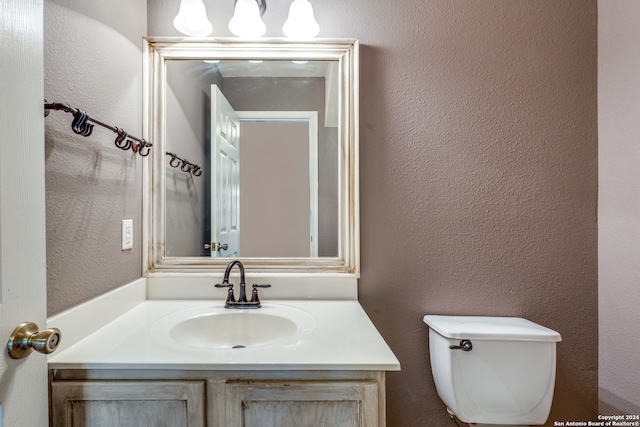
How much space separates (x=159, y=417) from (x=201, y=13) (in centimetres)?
133

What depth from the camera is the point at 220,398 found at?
0.74 meters

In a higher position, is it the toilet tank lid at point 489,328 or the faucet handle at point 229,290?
the faucet handle at point 229,290

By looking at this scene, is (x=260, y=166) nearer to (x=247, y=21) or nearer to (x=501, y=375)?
(x=247, y=21)

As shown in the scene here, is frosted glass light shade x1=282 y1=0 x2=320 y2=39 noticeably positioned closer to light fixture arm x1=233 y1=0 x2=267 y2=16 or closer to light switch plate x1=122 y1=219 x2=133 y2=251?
light fixture arm x1=233 y1=0 x2=267 y2=16

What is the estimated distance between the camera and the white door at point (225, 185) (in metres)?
1.29

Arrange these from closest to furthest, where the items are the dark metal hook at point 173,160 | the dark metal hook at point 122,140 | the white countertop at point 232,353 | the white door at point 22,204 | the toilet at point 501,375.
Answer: the white door at point 22,204 → the white countertop at point 232,353 → the dark metal hook at point 122,140 → the toilet at point 501,375 → the dark metal hook at point 173,160

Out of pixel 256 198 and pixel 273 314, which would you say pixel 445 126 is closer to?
pixel 256 198

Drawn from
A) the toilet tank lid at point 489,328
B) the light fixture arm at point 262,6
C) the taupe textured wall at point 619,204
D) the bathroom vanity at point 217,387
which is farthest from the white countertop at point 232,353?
the light fixture arm at point 262,6

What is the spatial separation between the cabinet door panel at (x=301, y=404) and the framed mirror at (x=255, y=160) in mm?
555

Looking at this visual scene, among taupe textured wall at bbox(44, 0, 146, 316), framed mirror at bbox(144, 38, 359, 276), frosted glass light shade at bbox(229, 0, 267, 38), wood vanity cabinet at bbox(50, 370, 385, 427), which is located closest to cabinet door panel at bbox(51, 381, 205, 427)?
wood vanity cabinet at bbox(50, 370, 385, 427)

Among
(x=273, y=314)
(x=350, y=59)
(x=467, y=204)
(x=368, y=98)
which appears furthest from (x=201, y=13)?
(x=467, y=204)

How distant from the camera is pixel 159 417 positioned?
2.42 feet

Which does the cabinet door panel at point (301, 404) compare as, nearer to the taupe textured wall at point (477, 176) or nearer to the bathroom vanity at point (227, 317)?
the bathroom vanity at point (227, 317)

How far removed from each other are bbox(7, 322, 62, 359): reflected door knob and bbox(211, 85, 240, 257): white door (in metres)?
0.73
